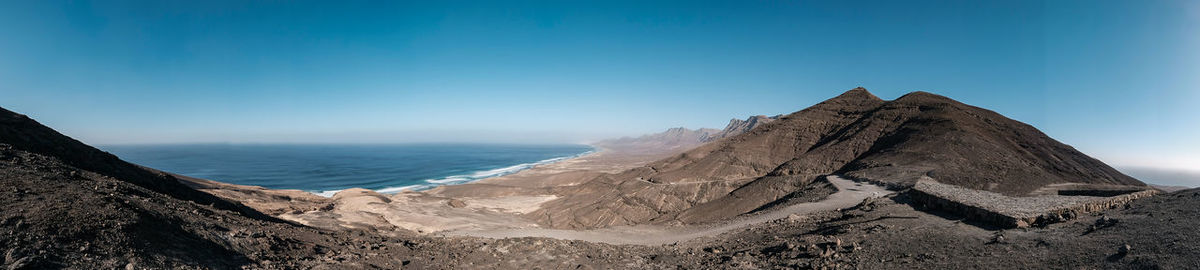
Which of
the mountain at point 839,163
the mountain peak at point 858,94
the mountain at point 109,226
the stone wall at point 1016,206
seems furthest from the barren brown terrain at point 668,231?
the mountain peak at point 858,94

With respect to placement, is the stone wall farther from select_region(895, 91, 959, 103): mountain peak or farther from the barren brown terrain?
select_region(895, 91, 959, 103): mountain peak

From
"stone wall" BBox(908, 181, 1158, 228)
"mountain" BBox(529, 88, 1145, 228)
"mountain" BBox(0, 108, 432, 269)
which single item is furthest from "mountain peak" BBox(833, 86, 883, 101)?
"mountain" BBox(0, 108, 432, 269)

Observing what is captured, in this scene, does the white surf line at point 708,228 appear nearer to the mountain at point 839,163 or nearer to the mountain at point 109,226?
the mountain at point 839,163

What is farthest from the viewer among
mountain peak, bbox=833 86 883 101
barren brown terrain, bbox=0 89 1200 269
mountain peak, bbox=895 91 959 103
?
mountain peak, bbox=833 86 883 101

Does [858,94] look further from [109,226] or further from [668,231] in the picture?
[109,226]

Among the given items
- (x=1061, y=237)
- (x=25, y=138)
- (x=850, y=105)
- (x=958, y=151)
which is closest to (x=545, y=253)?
(x=1061, y=237)

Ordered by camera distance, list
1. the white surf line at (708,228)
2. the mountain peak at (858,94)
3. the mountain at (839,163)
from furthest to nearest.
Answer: the mountain peak at (858,94), the mountain at (839,163), the white surf line at (708,228)

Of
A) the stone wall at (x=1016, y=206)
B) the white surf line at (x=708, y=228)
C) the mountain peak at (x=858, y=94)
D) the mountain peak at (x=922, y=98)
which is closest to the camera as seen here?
the stone wall at (x=1016, y=206)

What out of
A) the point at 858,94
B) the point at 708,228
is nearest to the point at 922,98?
the point at 858,94
